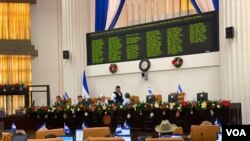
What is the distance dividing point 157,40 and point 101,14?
379 cm

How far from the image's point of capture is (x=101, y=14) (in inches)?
744

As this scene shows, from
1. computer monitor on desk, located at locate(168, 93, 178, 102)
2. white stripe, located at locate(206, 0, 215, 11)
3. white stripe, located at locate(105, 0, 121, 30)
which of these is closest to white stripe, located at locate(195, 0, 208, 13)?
white stripe, located at locate(206, 0, 215, 11)

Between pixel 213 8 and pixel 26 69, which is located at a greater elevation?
pixel 213 8

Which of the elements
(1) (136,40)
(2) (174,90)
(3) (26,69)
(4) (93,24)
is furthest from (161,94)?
(3) (26,69)

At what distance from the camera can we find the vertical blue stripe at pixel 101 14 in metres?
18.7

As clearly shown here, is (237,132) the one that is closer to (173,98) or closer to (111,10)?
(173,98)

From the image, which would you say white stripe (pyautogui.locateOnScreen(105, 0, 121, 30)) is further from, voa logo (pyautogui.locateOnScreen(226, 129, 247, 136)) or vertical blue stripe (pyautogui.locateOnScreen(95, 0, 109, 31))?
voa logo (pyautogui.locateOnScreen(226, 129, 247, 136))

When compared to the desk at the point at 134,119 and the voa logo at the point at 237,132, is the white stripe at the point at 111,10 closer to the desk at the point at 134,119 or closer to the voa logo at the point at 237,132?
the desk at the point at 134,119

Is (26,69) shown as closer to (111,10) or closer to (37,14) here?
(37,14)

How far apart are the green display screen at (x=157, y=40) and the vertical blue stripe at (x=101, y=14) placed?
0.83m

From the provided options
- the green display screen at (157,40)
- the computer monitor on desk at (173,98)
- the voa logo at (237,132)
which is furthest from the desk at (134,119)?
the voa logo at (237,132)

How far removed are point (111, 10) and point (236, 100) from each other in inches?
294

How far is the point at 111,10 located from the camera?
60.8 ft

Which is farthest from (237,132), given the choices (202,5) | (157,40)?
(157,40)
